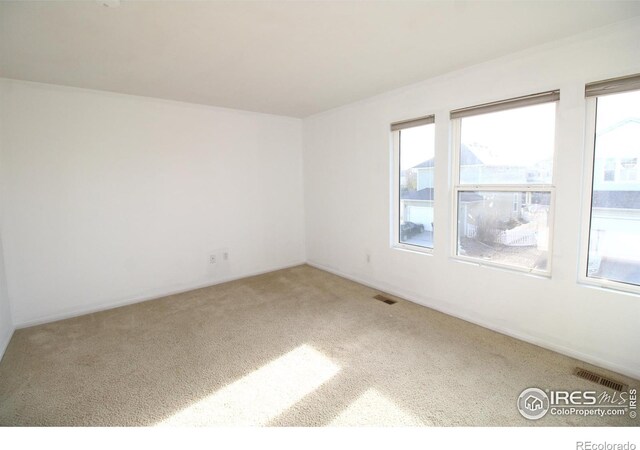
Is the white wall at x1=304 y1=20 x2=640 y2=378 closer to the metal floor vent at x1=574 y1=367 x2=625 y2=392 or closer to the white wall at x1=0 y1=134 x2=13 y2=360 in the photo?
the metal floor vent at x1=574 y1=367 x2=625 y2=392

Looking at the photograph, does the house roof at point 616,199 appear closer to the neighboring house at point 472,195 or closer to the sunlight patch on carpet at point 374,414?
the neighboring house at point 472,195

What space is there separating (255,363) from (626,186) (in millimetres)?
2971

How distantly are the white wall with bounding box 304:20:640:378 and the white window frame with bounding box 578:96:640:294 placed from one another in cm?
4

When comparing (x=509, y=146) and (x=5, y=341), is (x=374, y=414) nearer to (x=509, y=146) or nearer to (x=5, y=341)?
(x=509, y=146)

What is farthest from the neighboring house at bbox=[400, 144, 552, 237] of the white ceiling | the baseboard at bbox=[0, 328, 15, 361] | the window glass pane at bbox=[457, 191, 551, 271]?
the baseboard at bbox=[0, 328, 15, 361]

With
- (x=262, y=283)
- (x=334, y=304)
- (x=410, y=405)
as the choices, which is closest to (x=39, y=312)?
(x=262, y=283)

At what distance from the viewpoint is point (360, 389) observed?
2064 millimetres

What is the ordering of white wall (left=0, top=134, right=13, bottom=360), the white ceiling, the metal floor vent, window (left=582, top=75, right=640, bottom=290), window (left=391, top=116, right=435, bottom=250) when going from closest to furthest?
the white ceiling, the metal floor vent, window (left=582, top=75, right=640, bottom=290), white wall (left=0, top=134, right=13, bottom=360), window (left=391, top=116, right=435, bottom=250)

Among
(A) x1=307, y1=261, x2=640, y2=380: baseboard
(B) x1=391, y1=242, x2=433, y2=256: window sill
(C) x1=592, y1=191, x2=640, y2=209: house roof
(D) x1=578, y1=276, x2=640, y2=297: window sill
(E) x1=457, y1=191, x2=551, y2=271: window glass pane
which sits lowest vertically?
(A) x1=307, y1=261, x2=640, y2=380: baseboard

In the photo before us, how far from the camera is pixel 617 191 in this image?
2.20 meters

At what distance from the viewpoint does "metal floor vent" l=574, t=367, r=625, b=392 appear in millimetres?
2024

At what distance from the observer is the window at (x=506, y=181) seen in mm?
2547

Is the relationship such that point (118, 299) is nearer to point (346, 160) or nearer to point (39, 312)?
point (39, 312)

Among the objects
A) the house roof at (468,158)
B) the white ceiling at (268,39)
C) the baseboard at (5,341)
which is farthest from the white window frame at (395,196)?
Result: the baseboard at (5,341)
